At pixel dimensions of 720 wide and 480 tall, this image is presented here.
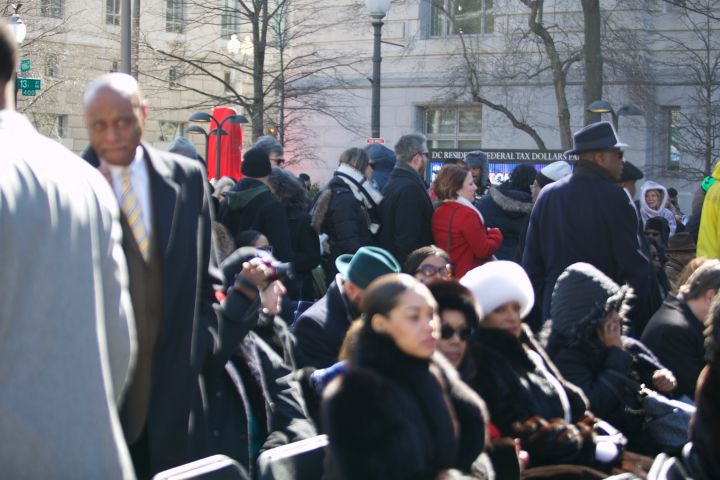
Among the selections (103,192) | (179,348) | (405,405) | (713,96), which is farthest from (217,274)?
(713,96)

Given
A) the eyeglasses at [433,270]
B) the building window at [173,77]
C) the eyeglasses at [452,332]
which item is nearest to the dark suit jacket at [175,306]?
the eyeglasses at [452,332]

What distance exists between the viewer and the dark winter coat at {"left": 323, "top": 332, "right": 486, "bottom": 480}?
366cm

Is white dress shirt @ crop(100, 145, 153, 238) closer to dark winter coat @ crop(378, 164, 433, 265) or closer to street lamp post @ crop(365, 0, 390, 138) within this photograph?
dark winter coat @ crop(378, 164, 433, 265)

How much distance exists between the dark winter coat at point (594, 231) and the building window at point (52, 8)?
29719mm

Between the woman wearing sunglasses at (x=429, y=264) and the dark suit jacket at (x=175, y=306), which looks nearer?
the dark suit jacket at (x=175, y=306)

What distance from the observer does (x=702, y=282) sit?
6.22 m

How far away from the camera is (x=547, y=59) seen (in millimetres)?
27844

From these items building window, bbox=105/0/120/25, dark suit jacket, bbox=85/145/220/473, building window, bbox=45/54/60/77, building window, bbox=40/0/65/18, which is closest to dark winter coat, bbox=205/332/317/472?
dark suit jacket, bbox=85/145/220/473

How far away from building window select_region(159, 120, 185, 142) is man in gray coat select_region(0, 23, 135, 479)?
130 ft

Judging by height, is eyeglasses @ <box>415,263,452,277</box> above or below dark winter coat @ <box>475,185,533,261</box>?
below

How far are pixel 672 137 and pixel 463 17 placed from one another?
20.0 feet

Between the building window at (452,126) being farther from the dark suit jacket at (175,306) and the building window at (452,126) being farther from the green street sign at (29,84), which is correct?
the dark suit jacket at (175,306)

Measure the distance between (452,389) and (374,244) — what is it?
15.1 ft

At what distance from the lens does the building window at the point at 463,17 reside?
29.1 m
